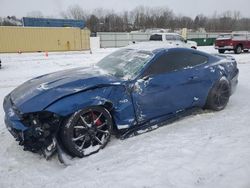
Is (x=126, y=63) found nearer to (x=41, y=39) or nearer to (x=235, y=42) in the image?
(x=235, y=42)

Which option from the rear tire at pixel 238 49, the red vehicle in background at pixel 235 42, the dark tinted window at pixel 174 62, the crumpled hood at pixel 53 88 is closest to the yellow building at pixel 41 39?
the red vehicle in background at pixel 235 42

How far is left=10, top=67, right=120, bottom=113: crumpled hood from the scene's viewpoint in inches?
141

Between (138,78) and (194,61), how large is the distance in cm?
A: 150

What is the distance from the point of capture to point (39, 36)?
27.0 metres

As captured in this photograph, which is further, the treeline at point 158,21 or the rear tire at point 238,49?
the treeline at point 158,21

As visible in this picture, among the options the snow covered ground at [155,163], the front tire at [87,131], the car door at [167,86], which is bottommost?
the snow covered ground at [155,163]

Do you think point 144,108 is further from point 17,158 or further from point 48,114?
point 17,158

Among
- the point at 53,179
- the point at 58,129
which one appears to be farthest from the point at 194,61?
the point at 53,179

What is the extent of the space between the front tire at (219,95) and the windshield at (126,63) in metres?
1.62

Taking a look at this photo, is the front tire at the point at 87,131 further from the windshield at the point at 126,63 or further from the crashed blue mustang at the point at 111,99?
the windshield at the point at 126,63

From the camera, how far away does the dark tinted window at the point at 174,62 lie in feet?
14.9

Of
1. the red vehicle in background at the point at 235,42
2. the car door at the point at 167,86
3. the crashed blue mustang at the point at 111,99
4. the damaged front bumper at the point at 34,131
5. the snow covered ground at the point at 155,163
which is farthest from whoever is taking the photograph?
the red vehicle in background at the point at 235,42

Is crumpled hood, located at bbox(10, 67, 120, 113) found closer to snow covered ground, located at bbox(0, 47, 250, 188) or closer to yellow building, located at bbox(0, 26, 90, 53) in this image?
snow covered ground, located at bbox(0, 47, 250, 188)

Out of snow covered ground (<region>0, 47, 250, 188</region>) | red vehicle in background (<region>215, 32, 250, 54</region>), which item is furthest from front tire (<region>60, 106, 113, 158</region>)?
red vehicle in background (<region>215, 32, 250, 54</region>)
